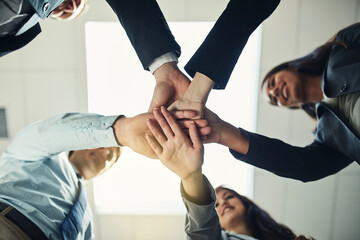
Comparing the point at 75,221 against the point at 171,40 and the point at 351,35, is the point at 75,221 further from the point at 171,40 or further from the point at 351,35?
the point at 351,35

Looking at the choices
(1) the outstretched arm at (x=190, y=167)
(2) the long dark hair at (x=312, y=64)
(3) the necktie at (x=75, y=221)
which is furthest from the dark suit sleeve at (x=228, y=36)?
(3) the necktie at (x=75, y=221)

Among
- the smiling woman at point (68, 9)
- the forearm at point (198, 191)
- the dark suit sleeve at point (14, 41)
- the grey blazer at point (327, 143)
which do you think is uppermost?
the smiling woman at point (68, 9)

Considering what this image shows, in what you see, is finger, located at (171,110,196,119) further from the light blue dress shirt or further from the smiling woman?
the smiling woman

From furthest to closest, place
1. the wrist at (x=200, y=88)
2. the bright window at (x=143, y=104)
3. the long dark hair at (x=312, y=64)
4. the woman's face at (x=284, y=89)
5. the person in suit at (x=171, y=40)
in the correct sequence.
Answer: the bright window at (x=143, y=104) → the woman's face at (x=284, y=89) → the long dark hair at (x=312, y=64) → the wrist at (x=200, y=88) → the person in suit at (x=171, y=40)

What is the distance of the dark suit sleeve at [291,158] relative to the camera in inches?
43.5

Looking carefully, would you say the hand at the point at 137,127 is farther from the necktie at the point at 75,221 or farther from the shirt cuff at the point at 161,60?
the necktie at the point at 75,221

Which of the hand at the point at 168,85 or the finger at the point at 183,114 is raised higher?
the hand at the point at 168,85

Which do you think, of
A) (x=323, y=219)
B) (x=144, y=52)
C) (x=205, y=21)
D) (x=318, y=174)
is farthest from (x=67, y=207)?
(x=323, y=219)

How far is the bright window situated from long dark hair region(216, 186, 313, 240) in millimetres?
145

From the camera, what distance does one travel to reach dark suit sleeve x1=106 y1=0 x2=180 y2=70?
99 centimetres

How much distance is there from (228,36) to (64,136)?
0.79 m

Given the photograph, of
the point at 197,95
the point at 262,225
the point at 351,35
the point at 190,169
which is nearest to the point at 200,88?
the point at 197,95

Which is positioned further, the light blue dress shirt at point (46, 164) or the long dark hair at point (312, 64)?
the long dark hair at point (312, 64)

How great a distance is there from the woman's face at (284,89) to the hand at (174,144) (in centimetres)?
96
